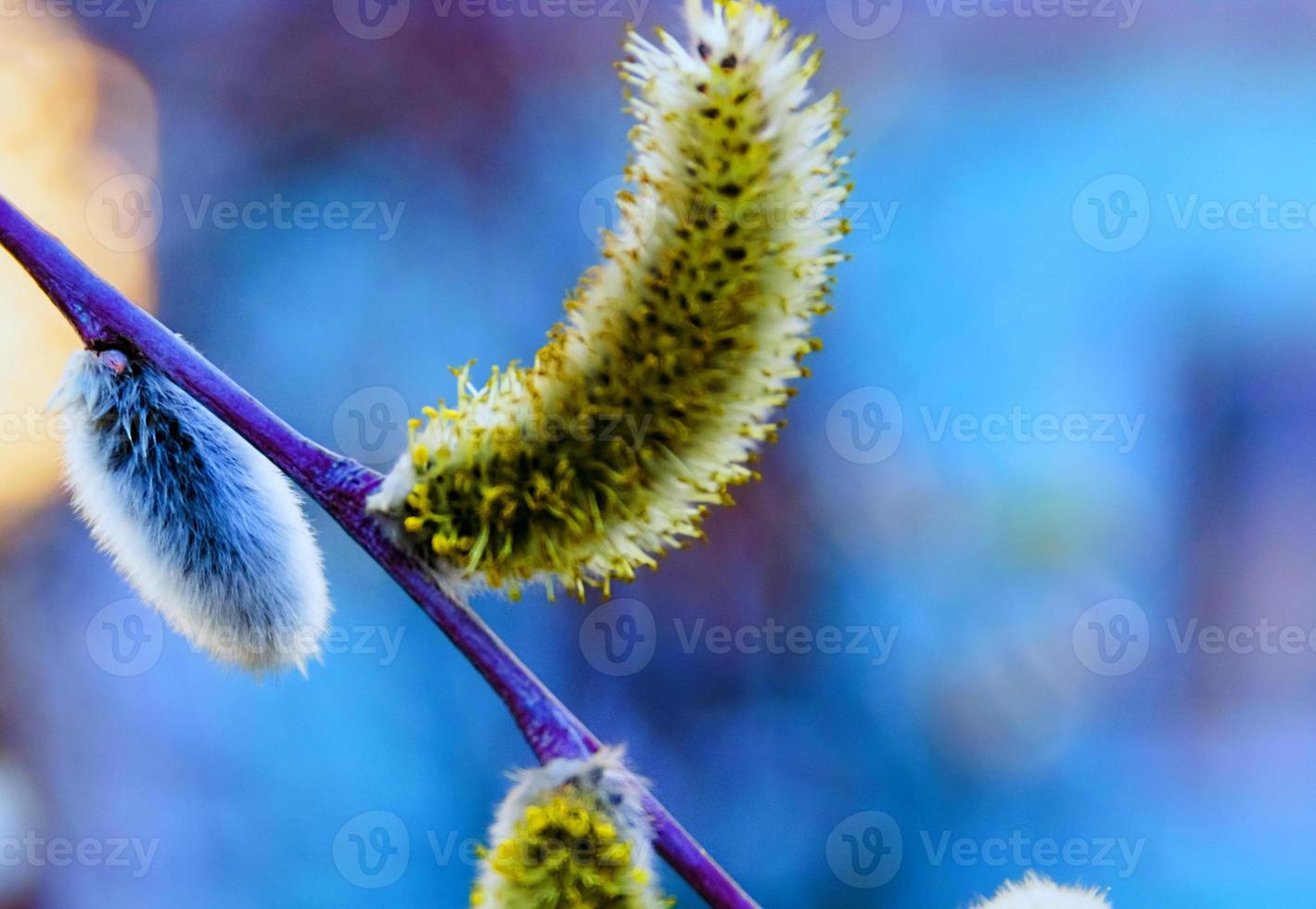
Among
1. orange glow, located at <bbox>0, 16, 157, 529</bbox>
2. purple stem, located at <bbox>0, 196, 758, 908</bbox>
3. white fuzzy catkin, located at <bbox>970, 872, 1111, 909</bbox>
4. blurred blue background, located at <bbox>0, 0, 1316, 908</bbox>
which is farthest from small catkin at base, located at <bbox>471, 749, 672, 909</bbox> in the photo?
orange glow, located at <bbox>0, 16, 157, 529</bbox>

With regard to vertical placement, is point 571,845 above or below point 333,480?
below

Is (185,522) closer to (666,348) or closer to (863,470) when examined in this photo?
(666,348)

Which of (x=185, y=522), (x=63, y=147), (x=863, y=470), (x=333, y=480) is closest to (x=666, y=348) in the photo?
(x=333, y=480)

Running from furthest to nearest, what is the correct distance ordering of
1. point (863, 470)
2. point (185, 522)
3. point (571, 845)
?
point (863, 470), point (185, 522), point (571, 845)

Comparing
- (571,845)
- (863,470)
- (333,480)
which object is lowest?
(571,845)

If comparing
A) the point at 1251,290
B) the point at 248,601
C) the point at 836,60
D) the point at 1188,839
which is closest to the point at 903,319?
the point at 836,60

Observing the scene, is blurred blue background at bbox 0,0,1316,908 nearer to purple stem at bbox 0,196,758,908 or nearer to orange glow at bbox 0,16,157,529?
orange glow at bbox 0,16,157,529
